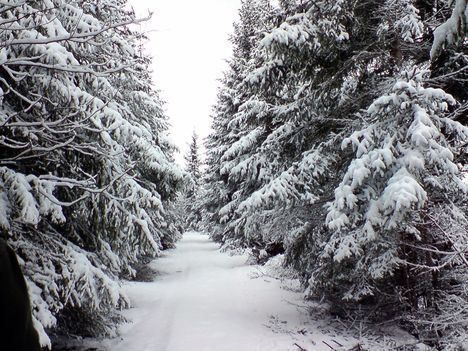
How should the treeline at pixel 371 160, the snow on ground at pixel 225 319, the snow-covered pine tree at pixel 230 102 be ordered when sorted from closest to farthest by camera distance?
the treeline at pixel 371 160
the snow on ground at pixel 225 319
the snow-covered pine tree at pixel 230 102

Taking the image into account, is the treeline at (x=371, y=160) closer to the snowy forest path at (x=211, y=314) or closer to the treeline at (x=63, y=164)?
the snowy forest path at (x=211, y=314)

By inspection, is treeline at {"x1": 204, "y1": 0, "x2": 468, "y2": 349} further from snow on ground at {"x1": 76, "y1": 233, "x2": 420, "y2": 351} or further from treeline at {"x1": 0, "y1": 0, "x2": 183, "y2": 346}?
treeline at {"x1": 0, "y1": 0, "x2": 183, "y2": 346}

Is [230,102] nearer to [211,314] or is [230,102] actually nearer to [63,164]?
[211,314]

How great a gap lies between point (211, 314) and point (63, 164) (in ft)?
18.8

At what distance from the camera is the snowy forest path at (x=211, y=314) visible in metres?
7.00

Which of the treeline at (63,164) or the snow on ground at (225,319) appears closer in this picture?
the treeline at (63,164)

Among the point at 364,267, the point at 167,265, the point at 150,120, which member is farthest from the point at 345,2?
the point at 167,265

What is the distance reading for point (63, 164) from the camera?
5.57 metres

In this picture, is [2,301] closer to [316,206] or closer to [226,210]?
[316,206]

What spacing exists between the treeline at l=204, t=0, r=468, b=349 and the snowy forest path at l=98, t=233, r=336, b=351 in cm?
146

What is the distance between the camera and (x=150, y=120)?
13211 mm

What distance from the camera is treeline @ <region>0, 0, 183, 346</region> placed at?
3.94 meters

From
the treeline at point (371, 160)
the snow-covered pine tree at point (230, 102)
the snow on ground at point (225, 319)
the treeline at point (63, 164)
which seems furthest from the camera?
the snow-covered pine tree at point (230, 102)

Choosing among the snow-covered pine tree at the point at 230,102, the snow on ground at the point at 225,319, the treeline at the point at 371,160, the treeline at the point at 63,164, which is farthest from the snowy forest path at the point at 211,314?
the snow-covered pine tree at the point at 230,102
